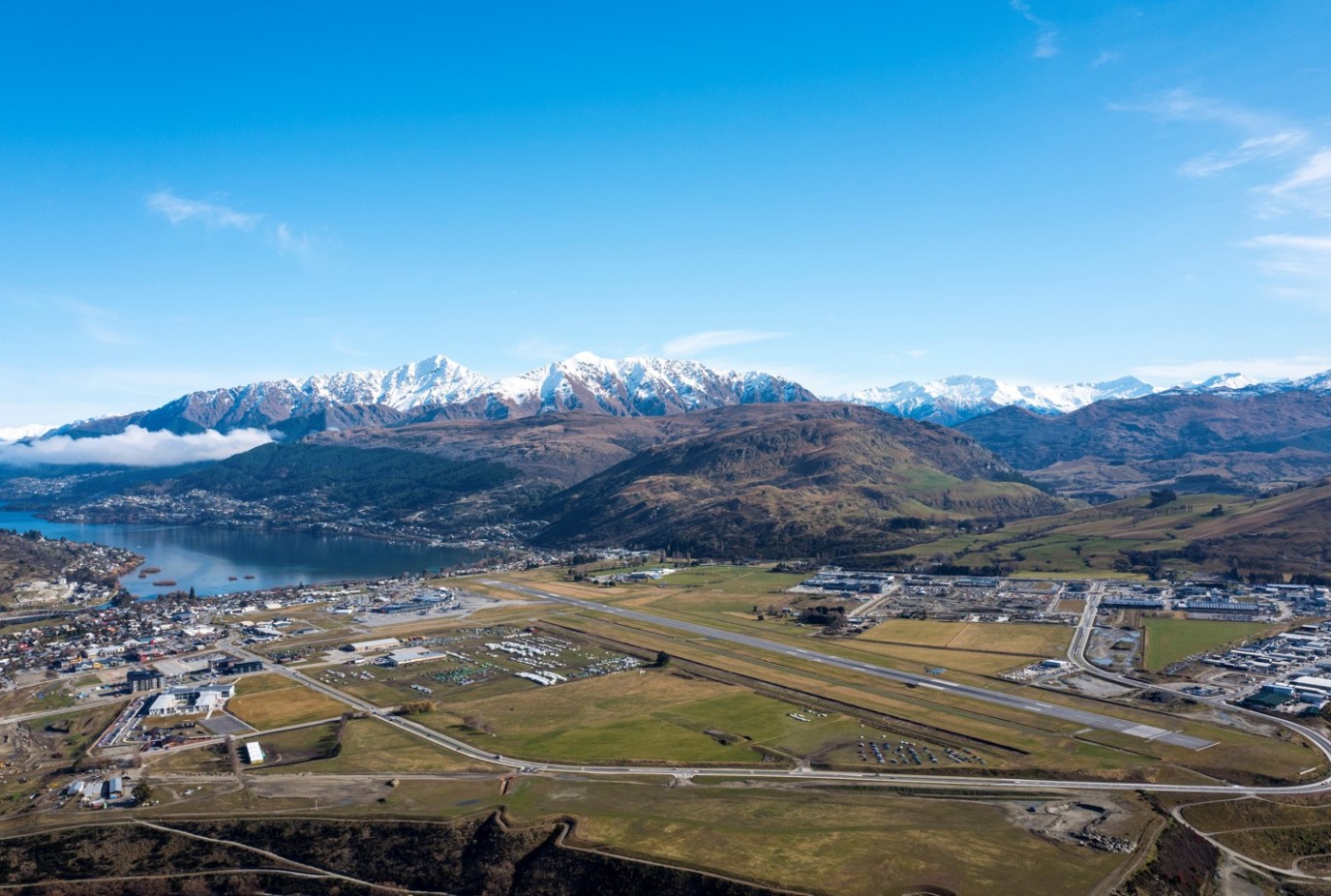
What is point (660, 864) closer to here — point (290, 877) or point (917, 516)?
point (290, 877)

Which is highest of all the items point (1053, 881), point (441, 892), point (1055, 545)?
point (1055, 545)

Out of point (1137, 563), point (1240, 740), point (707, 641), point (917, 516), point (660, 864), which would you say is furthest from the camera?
point (917, 516)

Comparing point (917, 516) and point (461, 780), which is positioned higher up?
point (917, 516)

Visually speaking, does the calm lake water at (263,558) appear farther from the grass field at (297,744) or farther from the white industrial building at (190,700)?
the grass field at (297,744)

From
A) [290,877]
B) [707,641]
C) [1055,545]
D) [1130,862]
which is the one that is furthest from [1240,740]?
[1055,545]

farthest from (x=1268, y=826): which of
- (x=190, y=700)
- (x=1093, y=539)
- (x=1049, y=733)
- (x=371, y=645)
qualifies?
(x=1093, y=539)

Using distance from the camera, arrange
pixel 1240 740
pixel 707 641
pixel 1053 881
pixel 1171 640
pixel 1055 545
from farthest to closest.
Answer: 1. pixel 1055 545
2. pixel 707 641
3. pixel 1171 640
4. pixel 1240 740
5. pixel 1053 881

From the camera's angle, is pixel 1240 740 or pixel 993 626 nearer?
pixel 1240 740
